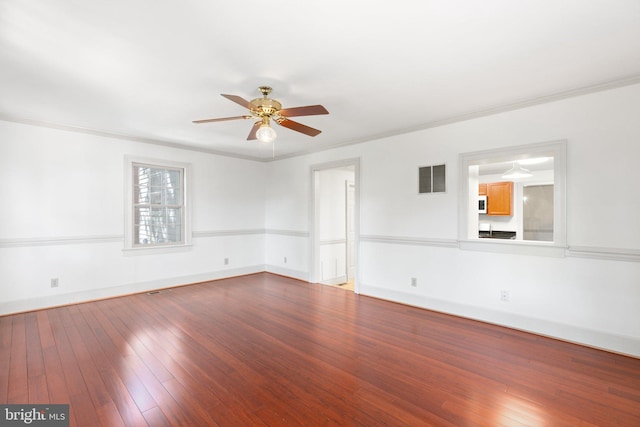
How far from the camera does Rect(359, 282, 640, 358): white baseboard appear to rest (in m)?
2.83

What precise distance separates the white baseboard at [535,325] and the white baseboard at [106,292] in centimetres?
340

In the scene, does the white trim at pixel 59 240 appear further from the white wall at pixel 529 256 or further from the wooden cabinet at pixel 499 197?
the wooden cabinet at pixel 499 197

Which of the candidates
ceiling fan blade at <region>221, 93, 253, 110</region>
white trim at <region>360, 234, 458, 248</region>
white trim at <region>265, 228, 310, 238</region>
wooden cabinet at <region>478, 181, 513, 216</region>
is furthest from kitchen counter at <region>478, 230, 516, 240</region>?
ceiling fan blade at <region>221, 93, 253, 110</region>

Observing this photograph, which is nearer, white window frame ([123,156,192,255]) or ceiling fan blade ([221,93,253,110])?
ceiling fan blade ([221,93,253,110])

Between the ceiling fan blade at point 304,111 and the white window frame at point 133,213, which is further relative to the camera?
the white window frame at point 133,213

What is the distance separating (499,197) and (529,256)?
3545 millimetres

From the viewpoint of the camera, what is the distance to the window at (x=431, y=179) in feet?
13.1

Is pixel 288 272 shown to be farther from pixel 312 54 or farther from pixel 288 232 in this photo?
pixel 312 54

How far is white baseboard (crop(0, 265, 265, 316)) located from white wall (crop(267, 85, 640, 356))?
2871mm

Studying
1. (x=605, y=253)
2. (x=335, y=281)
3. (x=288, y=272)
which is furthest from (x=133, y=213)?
(x=605, y=253)

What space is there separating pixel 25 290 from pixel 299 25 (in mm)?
4835

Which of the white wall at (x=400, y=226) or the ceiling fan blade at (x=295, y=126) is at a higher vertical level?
the ceiling fan blade at (x=295, y=126)

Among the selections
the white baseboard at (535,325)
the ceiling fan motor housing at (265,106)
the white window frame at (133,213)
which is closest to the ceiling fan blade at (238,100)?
the ceiling fan motor housing at (265,106)

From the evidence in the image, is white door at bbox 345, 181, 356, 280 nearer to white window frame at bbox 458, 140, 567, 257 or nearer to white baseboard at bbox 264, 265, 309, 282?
white baseboard at bbox 264, 265, 309, 282
